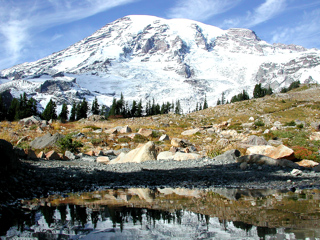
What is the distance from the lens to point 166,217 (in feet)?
14.7

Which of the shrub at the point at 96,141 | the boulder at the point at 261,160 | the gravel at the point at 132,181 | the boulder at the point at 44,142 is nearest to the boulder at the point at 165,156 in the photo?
the boulder at the point at 261,160

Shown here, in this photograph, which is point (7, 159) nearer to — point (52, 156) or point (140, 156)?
point (52, 156)

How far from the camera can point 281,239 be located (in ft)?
11.1

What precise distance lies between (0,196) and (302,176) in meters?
9.61

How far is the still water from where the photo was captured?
3656mm

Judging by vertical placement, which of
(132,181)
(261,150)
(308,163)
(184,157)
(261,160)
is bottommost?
(132,181)

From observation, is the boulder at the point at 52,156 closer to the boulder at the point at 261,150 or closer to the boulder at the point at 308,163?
the boulder at the point at 261,150

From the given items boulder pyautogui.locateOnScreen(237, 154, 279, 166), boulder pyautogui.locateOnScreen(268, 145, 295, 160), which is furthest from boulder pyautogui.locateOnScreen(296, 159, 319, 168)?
boulder pyautogui.locateOnScreen(237, 154, 279, 166)

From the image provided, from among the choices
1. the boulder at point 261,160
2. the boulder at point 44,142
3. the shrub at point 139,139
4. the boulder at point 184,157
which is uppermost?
the shrub at point 139,139

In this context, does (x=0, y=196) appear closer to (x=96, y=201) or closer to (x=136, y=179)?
(x=96, y=201)

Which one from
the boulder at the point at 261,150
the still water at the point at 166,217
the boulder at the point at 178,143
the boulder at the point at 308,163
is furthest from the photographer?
the boulder at the point at 178,143

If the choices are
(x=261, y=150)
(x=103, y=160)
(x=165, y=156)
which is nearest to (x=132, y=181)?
(x=103, y=160)

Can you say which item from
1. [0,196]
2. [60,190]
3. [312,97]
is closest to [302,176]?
[60,190]

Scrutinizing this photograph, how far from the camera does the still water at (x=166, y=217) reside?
366 cm
